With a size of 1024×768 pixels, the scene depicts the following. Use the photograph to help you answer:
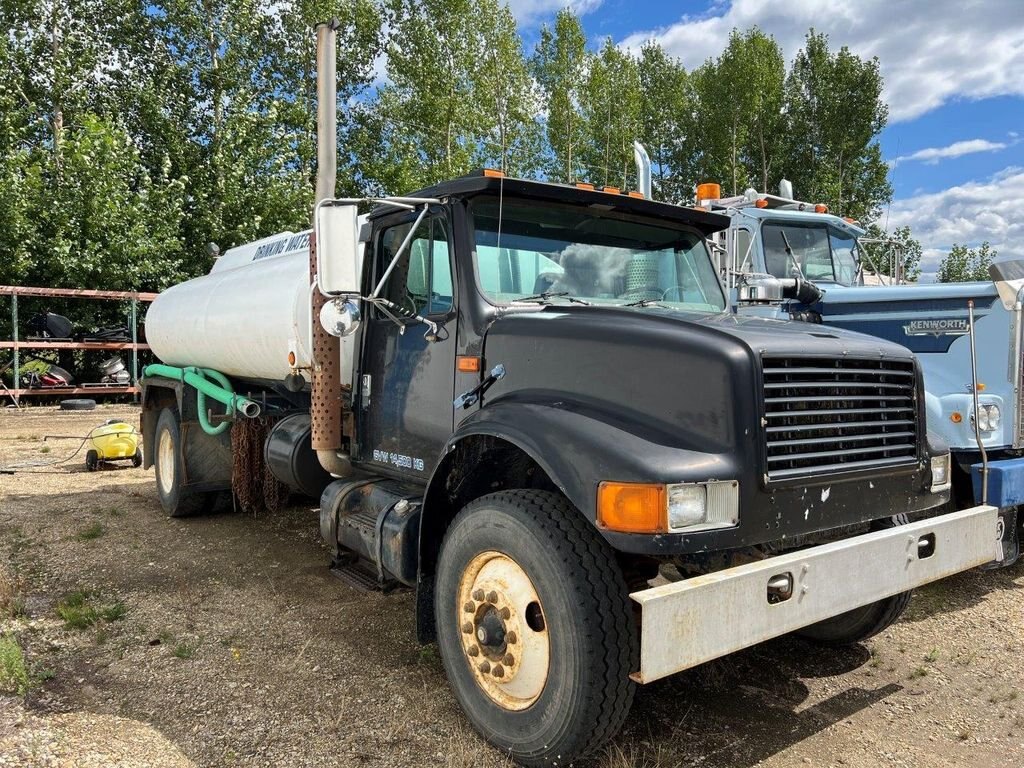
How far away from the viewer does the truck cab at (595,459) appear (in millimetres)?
2598

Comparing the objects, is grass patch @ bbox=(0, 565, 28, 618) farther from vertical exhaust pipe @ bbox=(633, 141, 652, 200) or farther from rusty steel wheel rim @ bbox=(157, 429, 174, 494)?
vertical exhaust pipe @ bbox=(633, 141, 652, 200)

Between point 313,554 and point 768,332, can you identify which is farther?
point 313,554

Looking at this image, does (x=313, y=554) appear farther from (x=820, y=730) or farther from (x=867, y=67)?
(x=867, y=67)

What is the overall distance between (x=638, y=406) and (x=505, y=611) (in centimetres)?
93

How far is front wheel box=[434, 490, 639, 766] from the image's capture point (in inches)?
103

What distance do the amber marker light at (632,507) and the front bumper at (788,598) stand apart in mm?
202

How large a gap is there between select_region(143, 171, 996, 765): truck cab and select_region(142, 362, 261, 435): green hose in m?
1.87

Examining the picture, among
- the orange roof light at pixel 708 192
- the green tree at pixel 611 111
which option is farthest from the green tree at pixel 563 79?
the orange roof light at pixel 708 192

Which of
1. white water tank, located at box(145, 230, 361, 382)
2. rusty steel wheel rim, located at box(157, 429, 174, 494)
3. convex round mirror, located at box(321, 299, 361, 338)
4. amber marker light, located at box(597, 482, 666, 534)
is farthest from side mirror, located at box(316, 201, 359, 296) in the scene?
rusty steel wheel rim, located at box(157, 429, 174, 494)

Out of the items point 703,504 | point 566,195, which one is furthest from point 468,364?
point 703,504

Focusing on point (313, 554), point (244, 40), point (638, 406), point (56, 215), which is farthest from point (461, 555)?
point (244, 40)

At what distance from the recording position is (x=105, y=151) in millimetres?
18359

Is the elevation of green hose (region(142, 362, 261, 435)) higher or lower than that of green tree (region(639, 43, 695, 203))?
lower

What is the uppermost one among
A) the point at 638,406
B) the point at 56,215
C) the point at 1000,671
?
the point at 56,215
